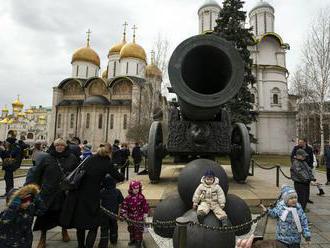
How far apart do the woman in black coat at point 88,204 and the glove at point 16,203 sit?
0.85 m

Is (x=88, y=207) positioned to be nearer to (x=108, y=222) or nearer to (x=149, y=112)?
(x=108, y=222)

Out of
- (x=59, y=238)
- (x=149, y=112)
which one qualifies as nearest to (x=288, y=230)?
(x=59, y=238)

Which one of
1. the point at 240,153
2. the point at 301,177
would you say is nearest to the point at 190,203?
the point at 240,153

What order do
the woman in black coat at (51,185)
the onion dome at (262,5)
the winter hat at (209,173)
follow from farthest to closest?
the onion dome at (262,5), the woman in black coat at (51,185), the winter hat at (209,173)

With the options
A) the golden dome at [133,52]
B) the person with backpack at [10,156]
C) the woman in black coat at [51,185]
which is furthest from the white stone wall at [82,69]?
the woman in black coat at [51,185]

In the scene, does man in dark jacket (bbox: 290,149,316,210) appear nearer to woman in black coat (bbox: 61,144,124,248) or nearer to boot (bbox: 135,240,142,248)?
boot (bbox: 135,240,142,248)

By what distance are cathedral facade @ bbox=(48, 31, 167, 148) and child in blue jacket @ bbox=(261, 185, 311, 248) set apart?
123ft

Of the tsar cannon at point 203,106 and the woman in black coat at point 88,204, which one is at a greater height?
the tsar cannon at point 203,106

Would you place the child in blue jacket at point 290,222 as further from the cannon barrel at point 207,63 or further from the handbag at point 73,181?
the handbag at point 73,181

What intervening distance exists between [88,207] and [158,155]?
2.58 metres

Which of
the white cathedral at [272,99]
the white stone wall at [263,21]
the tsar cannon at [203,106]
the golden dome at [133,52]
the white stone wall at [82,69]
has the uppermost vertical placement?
the white stone wall at [263,21]

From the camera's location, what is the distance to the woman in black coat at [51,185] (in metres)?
4.02

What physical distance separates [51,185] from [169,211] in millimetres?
1667

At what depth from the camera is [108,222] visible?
397 cm
